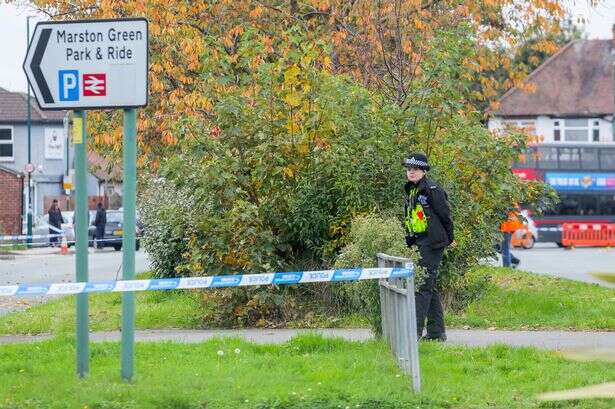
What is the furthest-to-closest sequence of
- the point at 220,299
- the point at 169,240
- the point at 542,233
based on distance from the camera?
the point at 542,233
the point at 169,240
the point at 220,299

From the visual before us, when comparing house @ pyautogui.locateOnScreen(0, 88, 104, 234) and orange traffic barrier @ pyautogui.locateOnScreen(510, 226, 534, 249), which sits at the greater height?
house @ pyautogui.locateOnScreen(0, 88, 104, 234)

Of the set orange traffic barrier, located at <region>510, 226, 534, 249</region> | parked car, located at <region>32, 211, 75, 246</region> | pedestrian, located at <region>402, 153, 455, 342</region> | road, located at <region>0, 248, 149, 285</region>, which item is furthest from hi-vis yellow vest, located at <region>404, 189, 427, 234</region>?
orange traffic barrier, located at <region>510, 226, 534, 249</region>

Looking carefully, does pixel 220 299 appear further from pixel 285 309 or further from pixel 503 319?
pixel 503 319

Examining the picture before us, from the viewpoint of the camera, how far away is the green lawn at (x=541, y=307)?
43.4ft

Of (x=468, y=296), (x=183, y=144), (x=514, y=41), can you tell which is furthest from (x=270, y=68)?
(x=514, y=41)

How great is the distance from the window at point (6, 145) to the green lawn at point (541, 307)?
153 ft

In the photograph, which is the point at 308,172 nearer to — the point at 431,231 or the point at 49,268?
the point at 431,231

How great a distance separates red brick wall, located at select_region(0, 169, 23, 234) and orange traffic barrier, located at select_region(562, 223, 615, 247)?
23605mm

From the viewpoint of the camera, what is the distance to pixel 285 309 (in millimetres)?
13547

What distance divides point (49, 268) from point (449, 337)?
19702 mm

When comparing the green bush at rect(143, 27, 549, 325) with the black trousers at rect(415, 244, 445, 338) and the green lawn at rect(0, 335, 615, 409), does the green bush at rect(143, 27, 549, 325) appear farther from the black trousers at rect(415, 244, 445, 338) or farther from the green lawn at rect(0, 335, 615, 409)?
the green lawn at rect(0, 335, 615, 409)

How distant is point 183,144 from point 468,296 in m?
3.86

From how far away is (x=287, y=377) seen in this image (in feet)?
30.0

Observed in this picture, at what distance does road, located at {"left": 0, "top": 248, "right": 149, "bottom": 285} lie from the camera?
2550 cm
